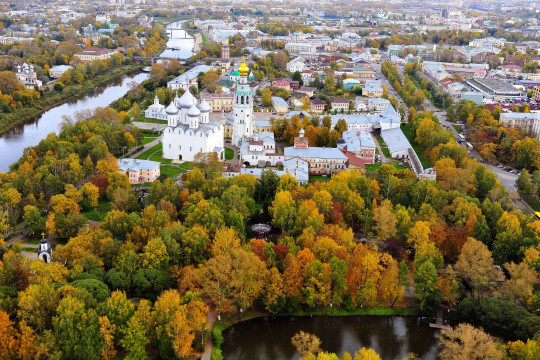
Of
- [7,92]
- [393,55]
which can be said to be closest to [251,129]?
[7,92]

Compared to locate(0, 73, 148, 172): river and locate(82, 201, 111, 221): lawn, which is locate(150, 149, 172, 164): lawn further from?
locate(0, 73, 148, 172): river

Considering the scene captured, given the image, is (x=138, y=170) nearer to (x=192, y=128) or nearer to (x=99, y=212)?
(x=99, y=212)

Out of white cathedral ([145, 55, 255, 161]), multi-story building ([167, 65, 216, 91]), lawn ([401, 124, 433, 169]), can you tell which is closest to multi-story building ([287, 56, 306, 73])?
multi-story building ([167, 65, 216, 91])

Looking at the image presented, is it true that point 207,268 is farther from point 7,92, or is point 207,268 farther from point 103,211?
point 7,92

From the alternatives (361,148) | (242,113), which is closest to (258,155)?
(242,113)

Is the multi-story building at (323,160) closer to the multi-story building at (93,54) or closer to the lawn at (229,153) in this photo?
the lawn at (229,153)
